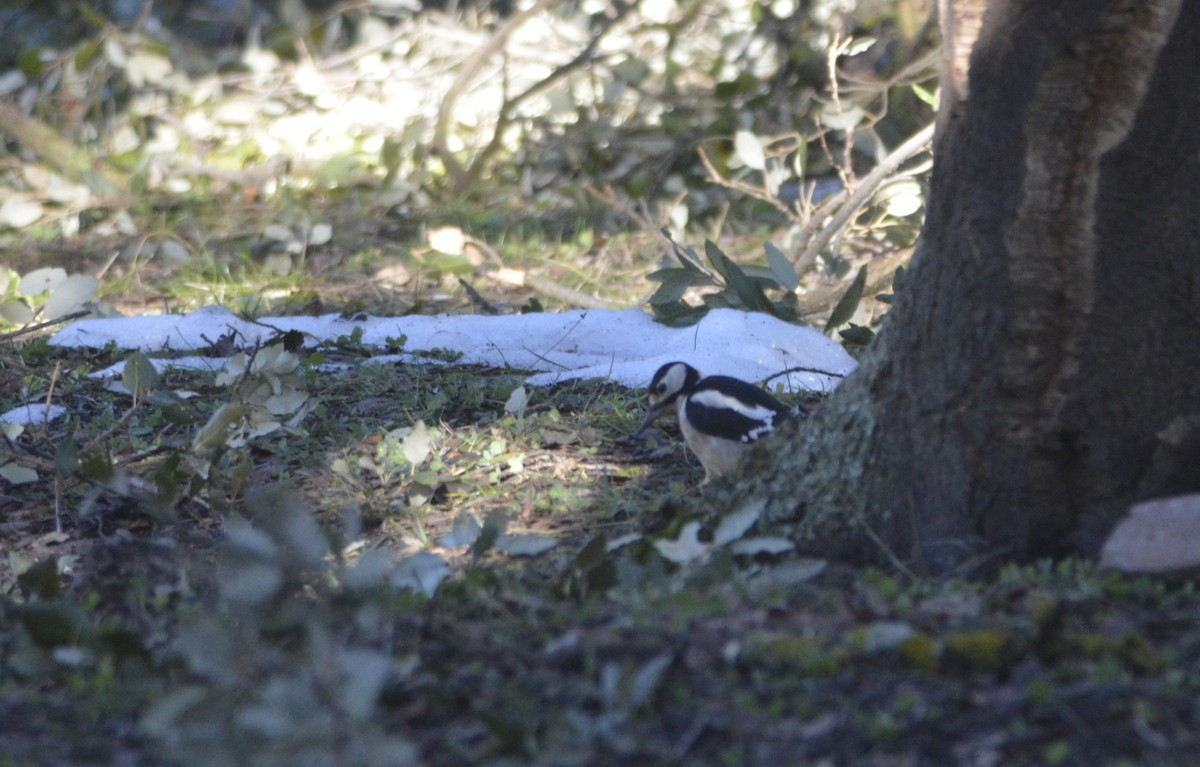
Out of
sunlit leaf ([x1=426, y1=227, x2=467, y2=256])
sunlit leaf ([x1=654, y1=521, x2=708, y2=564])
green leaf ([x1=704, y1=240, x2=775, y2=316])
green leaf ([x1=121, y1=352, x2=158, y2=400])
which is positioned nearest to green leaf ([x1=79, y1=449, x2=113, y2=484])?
green leaf ([x1=121, y1=352, x2=158, y2=400])

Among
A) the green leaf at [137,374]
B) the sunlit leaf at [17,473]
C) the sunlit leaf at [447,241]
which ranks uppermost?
the green leaf at [137,374]

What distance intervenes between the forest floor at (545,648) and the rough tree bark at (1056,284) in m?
0.19

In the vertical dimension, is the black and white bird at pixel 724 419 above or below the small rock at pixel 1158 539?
below

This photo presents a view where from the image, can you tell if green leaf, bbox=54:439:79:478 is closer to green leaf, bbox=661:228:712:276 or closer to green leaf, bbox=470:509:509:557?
green leaf, bbox=470:509:509:557

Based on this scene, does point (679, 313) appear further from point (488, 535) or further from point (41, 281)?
point (41, 281)

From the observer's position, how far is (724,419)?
3541mm

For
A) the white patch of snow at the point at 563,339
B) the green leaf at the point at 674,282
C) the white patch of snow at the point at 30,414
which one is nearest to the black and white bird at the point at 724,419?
Answer: the white patch of snow at the point at 563,339

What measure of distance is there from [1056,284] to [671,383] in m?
1.54

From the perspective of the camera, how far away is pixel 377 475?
383cm

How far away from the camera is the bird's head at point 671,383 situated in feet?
12.9

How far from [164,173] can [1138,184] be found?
23.0 ft

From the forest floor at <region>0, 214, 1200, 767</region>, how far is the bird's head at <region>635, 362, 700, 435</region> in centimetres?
47

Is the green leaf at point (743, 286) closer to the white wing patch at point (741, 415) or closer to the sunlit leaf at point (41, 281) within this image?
the white wing patch at point (741, 415)

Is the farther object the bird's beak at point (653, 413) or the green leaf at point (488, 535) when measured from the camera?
the bird's beak at point (653, 413)
